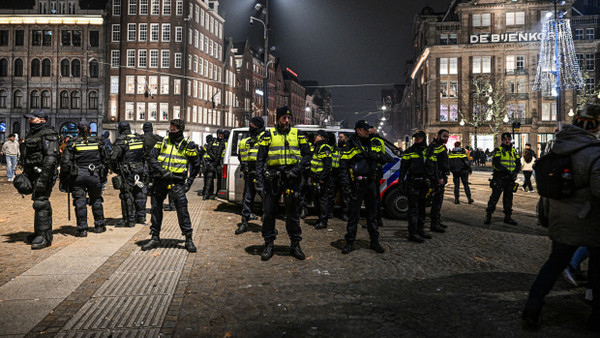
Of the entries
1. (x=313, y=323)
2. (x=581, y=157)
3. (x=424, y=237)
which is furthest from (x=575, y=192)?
(x=424, y=237)

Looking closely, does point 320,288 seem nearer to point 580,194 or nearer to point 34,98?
point 580,194

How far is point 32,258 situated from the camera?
5.75m

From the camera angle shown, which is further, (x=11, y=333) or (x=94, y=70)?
(x=94, y=70)

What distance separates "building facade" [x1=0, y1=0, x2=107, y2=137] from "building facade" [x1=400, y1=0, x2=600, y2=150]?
43.2m

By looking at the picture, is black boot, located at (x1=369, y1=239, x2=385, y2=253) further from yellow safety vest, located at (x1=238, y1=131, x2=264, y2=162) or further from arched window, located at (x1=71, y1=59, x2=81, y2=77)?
arched window, located at (x1=71, y1=59, x2=81, y2=77)

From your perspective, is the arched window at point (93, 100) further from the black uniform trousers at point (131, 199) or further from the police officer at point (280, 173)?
the police officer at point (280, 173)

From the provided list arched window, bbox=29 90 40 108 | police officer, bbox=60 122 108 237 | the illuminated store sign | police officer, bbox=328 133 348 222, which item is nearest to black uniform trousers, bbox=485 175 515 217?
police officer, bbox=328 133 348 222

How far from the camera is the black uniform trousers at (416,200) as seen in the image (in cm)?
707

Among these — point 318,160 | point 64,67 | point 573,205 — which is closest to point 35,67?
point 64,67

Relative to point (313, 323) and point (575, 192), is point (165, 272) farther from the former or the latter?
point (575, 192)

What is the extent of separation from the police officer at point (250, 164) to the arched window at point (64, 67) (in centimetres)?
5090

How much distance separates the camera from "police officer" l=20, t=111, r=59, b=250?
619 centimetres

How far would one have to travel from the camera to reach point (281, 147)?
582 centimetres

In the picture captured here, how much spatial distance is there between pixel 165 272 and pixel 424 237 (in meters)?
4.43
